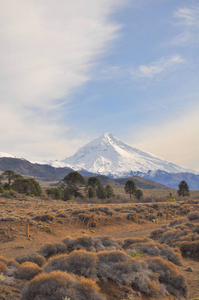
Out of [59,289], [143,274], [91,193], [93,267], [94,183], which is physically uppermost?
[94,183]

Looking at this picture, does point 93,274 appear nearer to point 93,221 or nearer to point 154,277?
point 154,277

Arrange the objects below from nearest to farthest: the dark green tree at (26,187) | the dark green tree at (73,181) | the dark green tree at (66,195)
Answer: the dark green tree at (26,187), the dark green tree at (66,195), the dark green tree at (73,181)

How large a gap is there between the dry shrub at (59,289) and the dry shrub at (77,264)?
1258 millimetres

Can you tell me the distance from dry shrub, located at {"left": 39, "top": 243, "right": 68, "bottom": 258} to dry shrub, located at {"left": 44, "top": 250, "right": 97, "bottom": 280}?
4.14m

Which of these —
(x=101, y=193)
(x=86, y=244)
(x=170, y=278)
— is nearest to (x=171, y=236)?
(x=86, y=244)

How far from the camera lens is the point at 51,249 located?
39.1ft

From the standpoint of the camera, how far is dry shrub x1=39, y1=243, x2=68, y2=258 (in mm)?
11792

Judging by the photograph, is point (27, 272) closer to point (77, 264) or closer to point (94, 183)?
point (77, 264)

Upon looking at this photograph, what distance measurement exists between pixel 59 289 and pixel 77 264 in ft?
6.49

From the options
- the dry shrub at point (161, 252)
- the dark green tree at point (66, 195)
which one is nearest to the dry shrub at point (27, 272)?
the dry shrub at point (161, 252)

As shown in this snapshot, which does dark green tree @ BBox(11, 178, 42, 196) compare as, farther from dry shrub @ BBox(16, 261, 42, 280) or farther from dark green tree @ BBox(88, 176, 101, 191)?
dry shrub @ BBox(16, 261, 42, 280)

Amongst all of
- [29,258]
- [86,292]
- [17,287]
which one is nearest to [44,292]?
[86,292]

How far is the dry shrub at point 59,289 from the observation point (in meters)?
5.67

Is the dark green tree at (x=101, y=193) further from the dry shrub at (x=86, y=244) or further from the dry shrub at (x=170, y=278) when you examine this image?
the dry shrub at (x=170, y=278)
